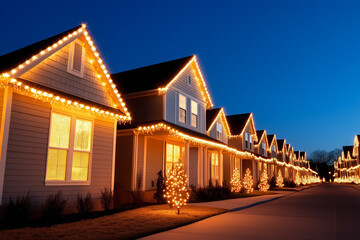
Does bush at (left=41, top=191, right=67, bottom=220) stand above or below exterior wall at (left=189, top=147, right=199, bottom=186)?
below

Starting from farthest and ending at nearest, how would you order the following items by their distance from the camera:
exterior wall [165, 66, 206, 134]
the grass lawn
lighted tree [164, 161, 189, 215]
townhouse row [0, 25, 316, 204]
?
exterior wall [165, 66, 206, 134] < lighted tree [164, 161, 189, 215] < townhouse row [0, 25, 316, 204] < the grass lawn

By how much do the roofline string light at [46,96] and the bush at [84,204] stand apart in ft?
9.78

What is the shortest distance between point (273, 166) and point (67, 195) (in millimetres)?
40456

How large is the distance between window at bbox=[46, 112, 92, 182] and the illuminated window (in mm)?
7192

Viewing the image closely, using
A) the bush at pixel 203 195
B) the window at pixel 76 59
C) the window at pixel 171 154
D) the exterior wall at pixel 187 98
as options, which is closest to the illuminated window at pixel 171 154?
the window at pixel 171 154

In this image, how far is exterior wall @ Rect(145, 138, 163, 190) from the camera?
54.1 feet

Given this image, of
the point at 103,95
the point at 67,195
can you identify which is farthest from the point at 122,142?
the point at 67,195

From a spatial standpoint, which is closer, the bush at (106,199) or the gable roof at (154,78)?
the bush at (106,199)

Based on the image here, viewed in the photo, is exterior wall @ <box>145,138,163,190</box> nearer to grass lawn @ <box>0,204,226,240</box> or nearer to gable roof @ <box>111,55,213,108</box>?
gable roof @ <box>111,55,213,108</box>

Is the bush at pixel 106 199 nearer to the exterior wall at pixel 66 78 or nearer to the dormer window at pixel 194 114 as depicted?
the exterior wall at pixel 66 78

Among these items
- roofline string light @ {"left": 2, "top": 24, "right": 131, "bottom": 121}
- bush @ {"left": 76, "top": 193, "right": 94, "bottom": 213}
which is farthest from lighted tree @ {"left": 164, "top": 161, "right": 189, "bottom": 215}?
roofline string light @ {"left": 2, "top": 24, "right": 131, "bottom": 121}

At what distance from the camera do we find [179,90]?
18.8 metres

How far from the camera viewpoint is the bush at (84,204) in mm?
10578

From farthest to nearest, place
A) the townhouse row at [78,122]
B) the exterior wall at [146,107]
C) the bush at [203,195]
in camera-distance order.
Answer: the bush at [203,195] → the exterior wall at [146,107] → the townhouse row at [78,122]
